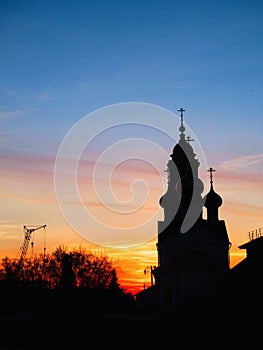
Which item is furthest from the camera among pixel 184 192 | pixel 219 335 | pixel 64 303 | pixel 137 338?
pixel 184 192

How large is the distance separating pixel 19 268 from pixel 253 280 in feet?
225

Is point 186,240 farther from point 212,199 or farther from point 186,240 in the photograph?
point 212,199

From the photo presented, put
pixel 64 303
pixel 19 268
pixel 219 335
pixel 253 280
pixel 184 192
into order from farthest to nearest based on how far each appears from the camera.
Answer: pixel 19 268 → pixel 184 192 → pixel 253 280 → pixel 64 303 → pixel 219 335

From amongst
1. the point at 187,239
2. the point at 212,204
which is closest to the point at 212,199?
the point at 212,204

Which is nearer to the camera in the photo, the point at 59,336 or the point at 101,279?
the point at 59,336

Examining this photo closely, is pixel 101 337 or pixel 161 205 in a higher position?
pixel 161 205

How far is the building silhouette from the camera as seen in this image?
2441 inches

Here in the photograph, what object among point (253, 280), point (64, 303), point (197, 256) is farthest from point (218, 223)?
point (64, 303)

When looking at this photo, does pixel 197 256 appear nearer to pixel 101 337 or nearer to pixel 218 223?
pixel 218 223

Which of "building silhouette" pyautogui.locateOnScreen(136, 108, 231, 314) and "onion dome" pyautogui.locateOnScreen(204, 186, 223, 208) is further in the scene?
"onion dome" pyautogui.locateOnScreen(204, 186, 223, 208)

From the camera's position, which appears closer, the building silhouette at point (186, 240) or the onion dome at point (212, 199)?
the building silhouette at point (186, 240)

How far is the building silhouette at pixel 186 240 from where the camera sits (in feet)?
203

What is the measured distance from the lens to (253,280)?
4338cm

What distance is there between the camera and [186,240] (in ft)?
205
